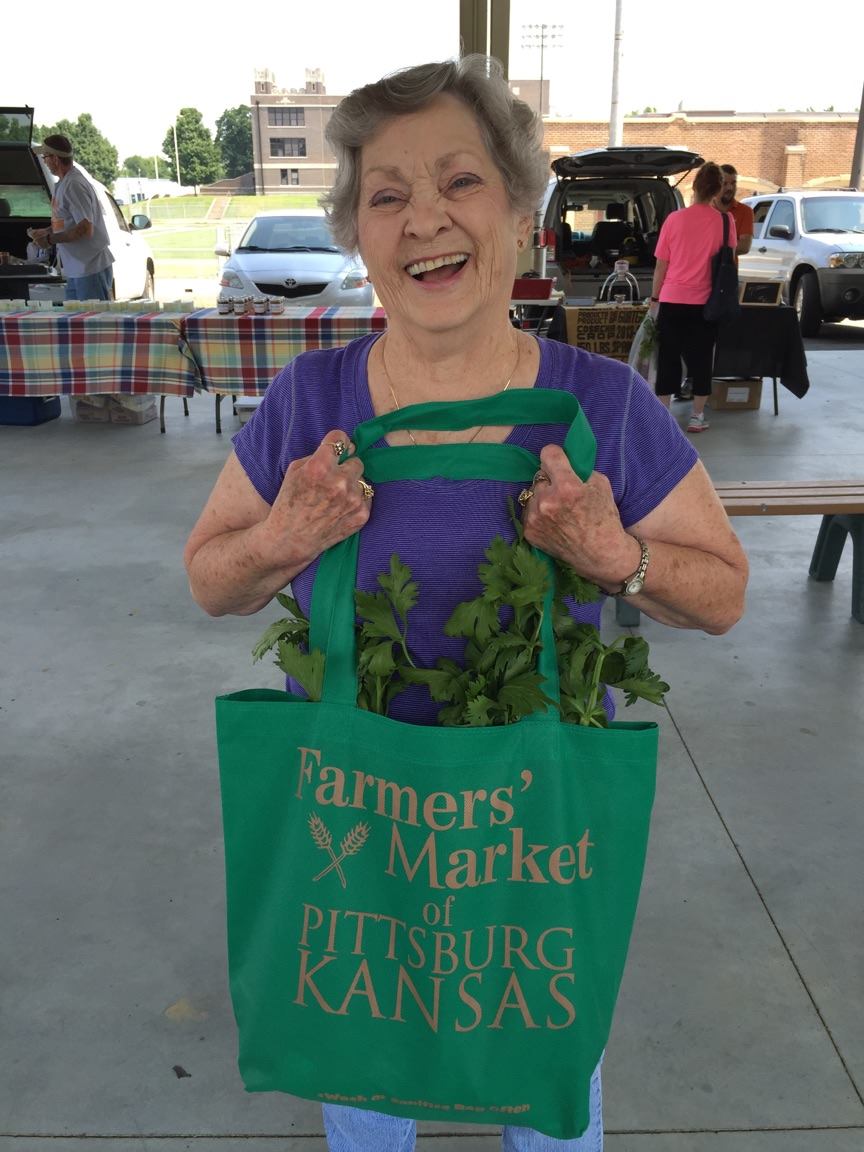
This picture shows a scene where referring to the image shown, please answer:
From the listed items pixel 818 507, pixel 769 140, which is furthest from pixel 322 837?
pixel 769 140

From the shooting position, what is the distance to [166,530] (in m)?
4.96

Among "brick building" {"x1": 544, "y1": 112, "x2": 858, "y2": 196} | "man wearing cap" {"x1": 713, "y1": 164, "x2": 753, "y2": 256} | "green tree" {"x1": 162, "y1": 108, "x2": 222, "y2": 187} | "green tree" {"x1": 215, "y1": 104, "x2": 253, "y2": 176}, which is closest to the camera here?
"man wearing cap" {"x1": 713, "y1": 164, "x2": 753, "y2": 256}

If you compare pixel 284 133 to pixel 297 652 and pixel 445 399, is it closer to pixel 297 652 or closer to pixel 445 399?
pixel 445 399

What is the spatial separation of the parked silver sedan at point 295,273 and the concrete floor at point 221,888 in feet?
16.5

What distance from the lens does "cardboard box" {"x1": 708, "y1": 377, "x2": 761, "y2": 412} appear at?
296 inches

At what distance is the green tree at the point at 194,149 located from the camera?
251 feet

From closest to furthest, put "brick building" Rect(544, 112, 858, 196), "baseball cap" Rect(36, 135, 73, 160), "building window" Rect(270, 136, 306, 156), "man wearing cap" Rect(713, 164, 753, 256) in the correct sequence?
"man wearing cap" Rect(713, 164, 753, 256) → "baseball cap" Rect(36, 135, 73, 160) → "brick building" Rect(544, 112, 858, 196) → "building window" Rect(270, 136, 306, 156)

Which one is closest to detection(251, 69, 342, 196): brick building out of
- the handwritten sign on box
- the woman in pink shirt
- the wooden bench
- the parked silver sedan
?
the parked silver sedan

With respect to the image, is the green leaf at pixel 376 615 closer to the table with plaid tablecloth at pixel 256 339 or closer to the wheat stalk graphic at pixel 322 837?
the wheat stalk graphic at pixel 322 837

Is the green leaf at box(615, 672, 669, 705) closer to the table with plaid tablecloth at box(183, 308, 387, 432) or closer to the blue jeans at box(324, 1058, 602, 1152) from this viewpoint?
the blue jeans at box(324, 1058, 602, 1152)

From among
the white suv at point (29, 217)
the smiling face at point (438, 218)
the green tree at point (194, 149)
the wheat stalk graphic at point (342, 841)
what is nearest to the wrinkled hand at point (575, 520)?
the smiling face at point (438, 218)

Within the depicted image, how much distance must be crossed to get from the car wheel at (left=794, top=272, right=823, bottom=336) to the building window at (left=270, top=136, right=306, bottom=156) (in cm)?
7049

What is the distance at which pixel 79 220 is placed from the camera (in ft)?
25.7

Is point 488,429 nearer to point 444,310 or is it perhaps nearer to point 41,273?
point 444,310
